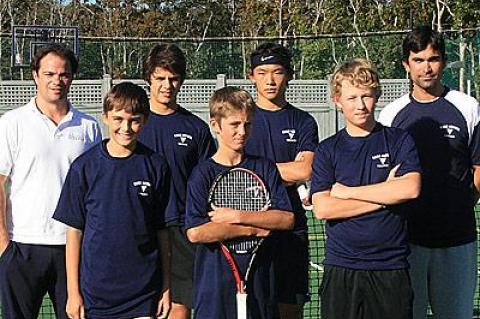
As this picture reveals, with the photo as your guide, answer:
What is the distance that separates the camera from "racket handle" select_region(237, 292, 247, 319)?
4.29 m

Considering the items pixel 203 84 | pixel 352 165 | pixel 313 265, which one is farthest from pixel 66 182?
pixel 203 84

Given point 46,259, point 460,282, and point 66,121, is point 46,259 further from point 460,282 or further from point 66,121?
point 460,282

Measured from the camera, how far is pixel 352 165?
179 inches

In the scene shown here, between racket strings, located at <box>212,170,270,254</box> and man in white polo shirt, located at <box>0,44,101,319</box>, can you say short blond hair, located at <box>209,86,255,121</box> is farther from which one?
man in white polo shirt, located at <box>0,44,101,319</box>

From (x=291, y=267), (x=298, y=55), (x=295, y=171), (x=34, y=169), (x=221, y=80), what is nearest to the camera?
(x=34, y=169)

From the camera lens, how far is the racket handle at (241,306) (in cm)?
429

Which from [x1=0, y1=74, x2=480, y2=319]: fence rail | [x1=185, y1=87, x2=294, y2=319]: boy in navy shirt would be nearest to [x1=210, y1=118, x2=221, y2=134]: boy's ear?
[x1=185, y1=87, x2=294, y2=319]: boy in navy shirt

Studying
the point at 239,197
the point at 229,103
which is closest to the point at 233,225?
the point at 239,197

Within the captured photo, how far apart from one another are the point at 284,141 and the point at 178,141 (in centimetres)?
63

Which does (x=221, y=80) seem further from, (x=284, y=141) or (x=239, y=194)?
(x=239, y=194)

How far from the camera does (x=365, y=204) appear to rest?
4449 mm

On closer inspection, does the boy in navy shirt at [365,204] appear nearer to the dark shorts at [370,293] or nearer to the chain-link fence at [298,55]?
the dark shorts at [370,293]

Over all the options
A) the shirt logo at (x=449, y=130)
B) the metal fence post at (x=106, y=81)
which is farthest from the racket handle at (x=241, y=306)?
the metal fence post at (x=106, y=81)

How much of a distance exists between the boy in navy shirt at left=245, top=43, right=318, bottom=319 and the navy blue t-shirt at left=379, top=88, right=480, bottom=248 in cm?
59
